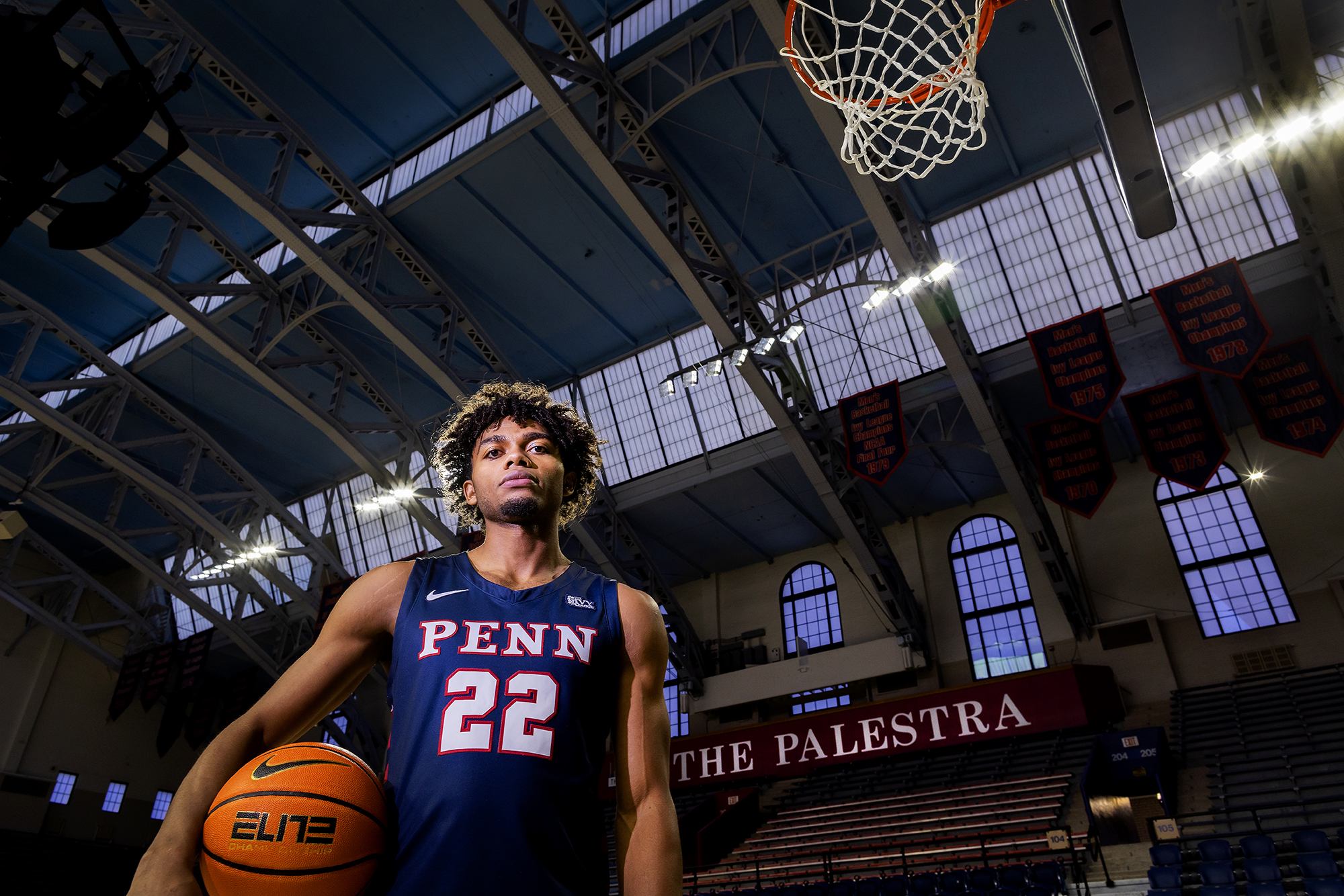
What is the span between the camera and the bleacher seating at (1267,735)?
1234cm

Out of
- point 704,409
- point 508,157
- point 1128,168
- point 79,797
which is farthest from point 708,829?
point 79,797

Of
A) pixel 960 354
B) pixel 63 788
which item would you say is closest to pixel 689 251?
pixel 960 354

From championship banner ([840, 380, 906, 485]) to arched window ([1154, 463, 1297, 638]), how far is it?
6.86 metres

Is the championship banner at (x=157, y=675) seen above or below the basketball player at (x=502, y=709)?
above

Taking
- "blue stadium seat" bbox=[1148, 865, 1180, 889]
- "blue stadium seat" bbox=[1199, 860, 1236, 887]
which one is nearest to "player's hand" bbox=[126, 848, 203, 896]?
"blue stadium seat" bbox=[1148, 865, 1180, 889]

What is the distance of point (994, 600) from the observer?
19.2m

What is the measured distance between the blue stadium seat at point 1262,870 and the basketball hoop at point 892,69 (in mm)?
8337

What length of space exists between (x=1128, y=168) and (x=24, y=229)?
1821 cm

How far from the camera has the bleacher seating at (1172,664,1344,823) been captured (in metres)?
12.3

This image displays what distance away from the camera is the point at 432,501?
20.3 metres

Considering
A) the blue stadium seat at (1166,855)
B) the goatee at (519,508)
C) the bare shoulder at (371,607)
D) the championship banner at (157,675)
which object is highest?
the championship banner at (157,675)

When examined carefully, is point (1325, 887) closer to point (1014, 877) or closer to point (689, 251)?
point (1014, 877)

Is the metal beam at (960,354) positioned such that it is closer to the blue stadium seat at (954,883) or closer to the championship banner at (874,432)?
the championship banner at (874,432)

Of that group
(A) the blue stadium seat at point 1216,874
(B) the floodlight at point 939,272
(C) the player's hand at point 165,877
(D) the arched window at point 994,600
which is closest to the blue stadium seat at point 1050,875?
(A) the blue stadium seat at point 1216,874
